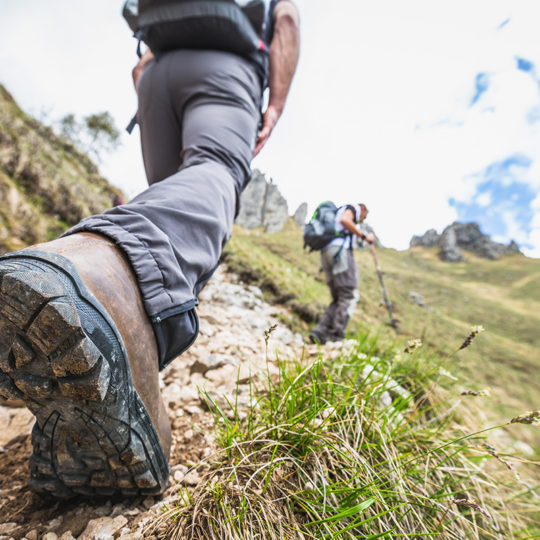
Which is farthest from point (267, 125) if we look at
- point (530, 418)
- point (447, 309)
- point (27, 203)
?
point (447, 309)

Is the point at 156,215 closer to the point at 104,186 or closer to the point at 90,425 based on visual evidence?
the point at 90,425

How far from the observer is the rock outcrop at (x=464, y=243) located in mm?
73812

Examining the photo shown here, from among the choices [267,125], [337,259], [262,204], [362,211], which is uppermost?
[262,204]

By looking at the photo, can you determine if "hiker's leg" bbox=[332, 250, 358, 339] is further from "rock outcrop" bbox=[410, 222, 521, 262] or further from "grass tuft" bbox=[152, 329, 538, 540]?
"rock outcrop" bbox=[410, 222, 521, 262]

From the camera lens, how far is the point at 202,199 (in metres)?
0.93

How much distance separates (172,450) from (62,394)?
27.3 inches

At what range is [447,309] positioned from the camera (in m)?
26.1

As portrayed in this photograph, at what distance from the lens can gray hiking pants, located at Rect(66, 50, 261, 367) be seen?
2.46 ft

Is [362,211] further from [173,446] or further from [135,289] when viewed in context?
[135,289]

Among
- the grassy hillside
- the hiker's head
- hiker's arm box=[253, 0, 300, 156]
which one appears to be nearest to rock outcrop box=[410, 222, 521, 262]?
the grassy hillside

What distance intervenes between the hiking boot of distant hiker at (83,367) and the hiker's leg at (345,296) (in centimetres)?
346

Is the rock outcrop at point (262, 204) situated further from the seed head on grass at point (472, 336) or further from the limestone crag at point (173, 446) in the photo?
the seed head on grass at point (472, 336)

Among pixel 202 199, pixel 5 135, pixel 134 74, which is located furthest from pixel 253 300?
pixel 5 135

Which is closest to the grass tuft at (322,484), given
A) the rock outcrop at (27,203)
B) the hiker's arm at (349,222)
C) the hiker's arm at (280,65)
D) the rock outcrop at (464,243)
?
the hiker's arm at (280,65)
